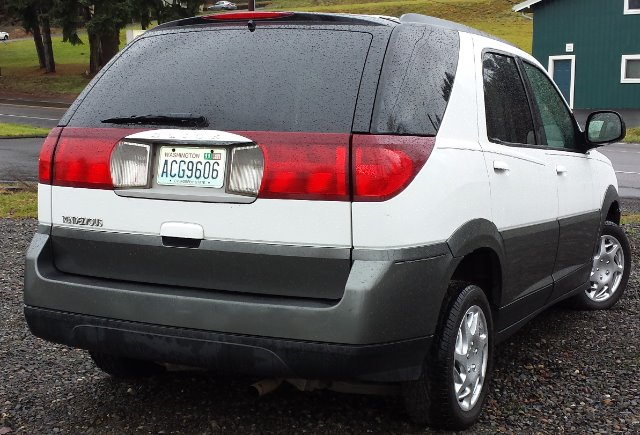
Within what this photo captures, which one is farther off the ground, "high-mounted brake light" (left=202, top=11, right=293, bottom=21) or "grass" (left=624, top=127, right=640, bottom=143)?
"high-mounted brake light" (left=202, top=11, right=293, bottom=21)

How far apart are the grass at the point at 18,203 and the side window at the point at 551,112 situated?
7032mm

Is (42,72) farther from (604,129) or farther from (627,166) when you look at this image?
(604,129)

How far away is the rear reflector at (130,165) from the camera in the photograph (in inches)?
134

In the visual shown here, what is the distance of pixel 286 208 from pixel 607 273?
3651 mm

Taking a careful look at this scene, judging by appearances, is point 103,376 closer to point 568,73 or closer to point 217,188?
point 217,188

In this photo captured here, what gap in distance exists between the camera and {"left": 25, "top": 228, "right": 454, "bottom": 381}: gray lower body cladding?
10.2ft

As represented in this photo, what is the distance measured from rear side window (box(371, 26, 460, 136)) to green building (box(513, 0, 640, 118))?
105ft

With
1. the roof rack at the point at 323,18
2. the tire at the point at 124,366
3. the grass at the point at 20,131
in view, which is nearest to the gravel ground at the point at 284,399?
the tire at the point at 124,366

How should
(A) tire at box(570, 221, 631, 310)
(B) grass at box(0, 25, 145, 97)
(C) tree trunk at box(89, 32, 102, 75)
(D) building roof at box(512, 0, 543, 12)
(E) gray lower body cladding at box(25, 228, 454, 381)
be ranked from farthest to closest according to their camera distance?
1. (C) tree trunk at box(89, 32, 102, 75)
2. (B) grass at box(0, 25, 145, 97)
3. (D) building roof at box(512, 0, 543, 12)
4. (A) tire at box(570, 221, 631, 310)
5. (E) gray lower body cladding at box(25, 228, 454, 381)

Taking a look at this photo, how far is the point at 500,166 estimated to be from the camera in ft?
13.0

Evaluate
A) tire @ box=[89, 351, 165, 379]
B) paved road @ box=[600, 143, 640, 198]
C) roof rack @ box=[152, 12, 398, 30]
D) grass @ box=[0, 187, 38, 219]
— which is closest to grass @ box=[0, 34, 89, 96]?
paved road @ box=[600, 143, 640, 198]

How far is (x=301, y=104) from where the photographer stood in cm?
328

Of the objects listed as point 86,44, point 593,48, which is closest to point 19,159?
point 593,48

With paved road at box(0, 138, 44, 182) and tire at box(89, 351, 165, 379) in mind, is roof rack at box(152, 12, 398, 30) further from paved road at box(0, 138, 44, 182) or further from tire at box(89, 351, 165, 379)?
paved road at box(0, 138, 44, 182)
